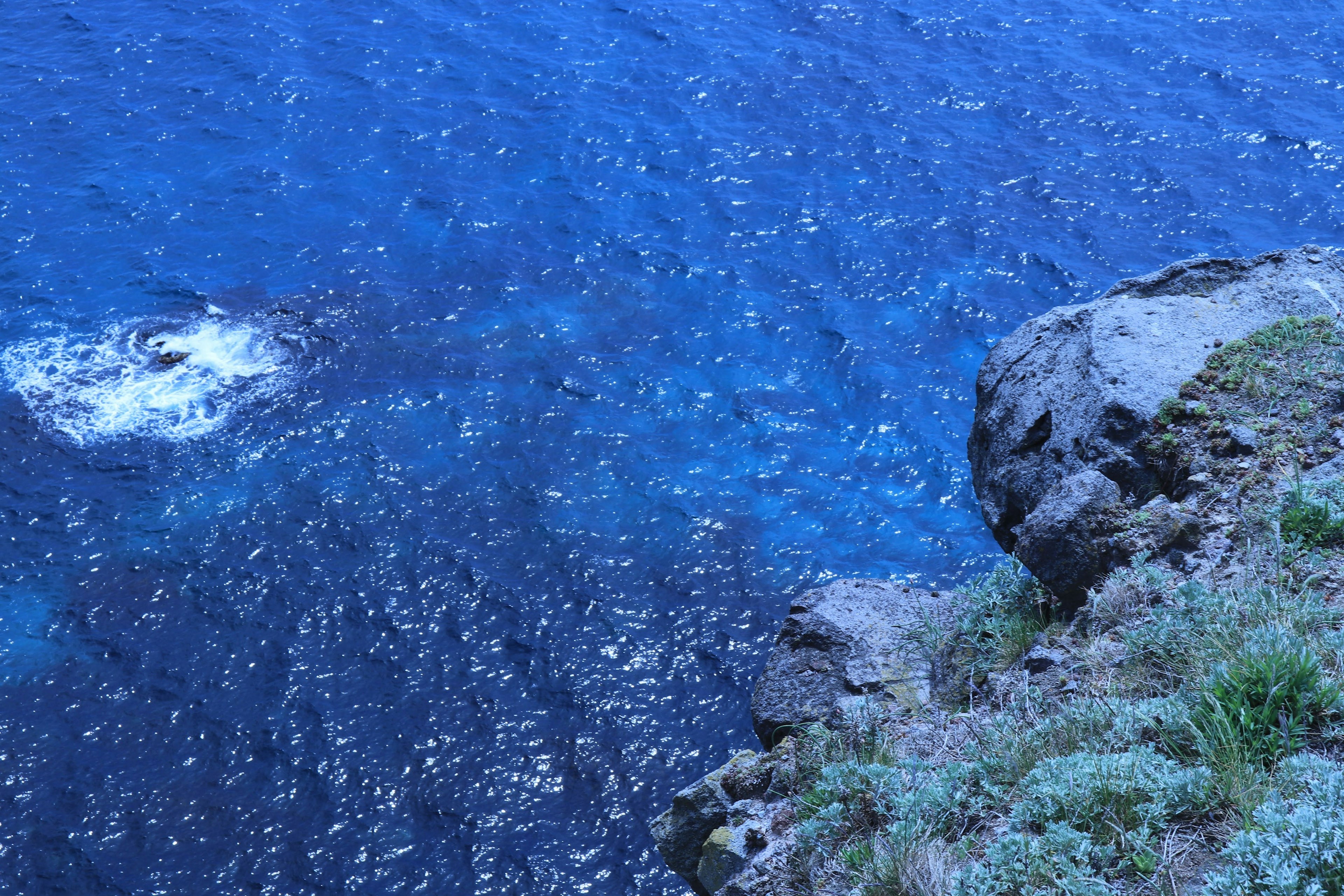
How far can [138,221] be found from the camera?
74.8 ft

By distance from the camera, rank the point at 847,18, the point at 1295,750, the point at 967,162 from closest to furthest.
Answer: the point at 1295,750
the point at 967,162
the point at 847,18

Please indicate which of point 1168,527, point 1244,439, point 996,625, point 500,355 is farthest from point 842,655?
point 500,355

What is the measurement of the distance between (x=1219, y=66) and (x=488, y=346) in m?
23.0

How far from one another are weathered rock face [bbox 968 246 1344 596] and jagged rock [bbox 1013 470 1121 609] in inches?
0.5

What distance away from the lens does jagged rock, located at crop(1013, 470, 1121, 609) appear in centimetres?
807

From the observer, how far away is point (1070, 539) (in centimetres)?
809

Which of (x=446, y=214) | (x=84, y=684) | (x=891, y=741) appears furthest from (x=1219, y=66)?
(x=84, y=684)

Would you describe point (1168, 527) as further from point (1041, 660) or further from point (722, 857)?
point (722, 857)

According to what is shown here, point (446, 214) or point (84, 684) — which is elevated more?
point (446, 214)

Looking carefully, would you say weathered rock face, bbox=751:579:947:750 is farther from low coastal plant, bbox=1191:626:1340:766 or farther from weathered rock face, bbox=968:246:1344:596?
low coastal plant, bbox=1191:626:1340:766

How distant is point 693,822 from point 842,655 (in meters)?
2.50

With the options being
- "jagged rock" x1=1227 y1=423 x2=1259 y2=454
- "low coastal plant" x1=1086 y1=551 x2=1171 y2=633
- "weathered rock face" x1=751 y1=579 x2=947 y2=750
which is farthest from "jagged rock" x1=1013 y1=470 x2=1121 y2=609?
"weathered rock face" x1=751 y1=579 x2=947 y2=750

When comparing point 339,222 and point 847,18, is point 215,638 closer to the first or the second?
point 339,222

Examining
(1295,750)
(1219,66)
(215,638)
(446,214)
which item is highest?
(446,214)
